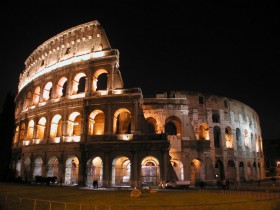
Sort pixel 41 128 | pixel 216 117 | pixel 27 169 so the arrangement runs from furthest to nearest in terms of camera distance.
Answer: pixel 216 117, pixel 41 128, pixel 27 169

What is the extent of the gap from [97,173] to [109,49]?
552 inches

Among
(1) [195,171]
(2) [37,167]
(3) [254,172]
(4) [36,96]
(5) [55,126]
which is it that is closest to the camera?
(5) [55,126]

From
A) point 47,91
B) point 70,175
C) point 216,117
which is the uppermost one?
point 47,91

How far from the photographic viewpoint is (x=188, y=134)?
30.0 metres

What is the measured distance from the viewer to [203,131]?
35.8 metres

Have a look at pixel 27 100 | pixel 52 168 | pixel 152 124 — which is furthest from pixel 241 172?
pixel 27 100

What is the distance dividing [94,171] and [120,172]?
2.92 m

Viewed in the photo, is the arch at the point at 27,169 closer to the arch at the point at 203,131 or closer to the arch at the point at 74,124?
the arch at the point at 74,124

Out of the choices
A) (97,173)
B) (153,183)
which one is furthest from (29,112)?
(153,183)

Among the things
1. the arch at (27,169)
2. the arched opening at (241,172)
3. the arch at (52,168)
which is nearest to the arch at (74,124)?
the arch at (52,168)

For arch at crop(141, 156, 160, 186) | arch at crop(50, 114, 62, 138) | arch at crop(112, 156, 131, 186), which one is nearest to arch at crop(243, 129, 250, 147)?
arch at crop(141, 156, 160, 186)

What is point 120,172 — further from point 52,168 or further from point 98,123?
point 52,168

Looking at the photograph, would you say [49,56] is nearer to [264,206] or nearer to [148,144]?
[148,144]

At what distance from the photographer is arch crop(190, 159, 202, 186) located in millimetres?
30200
